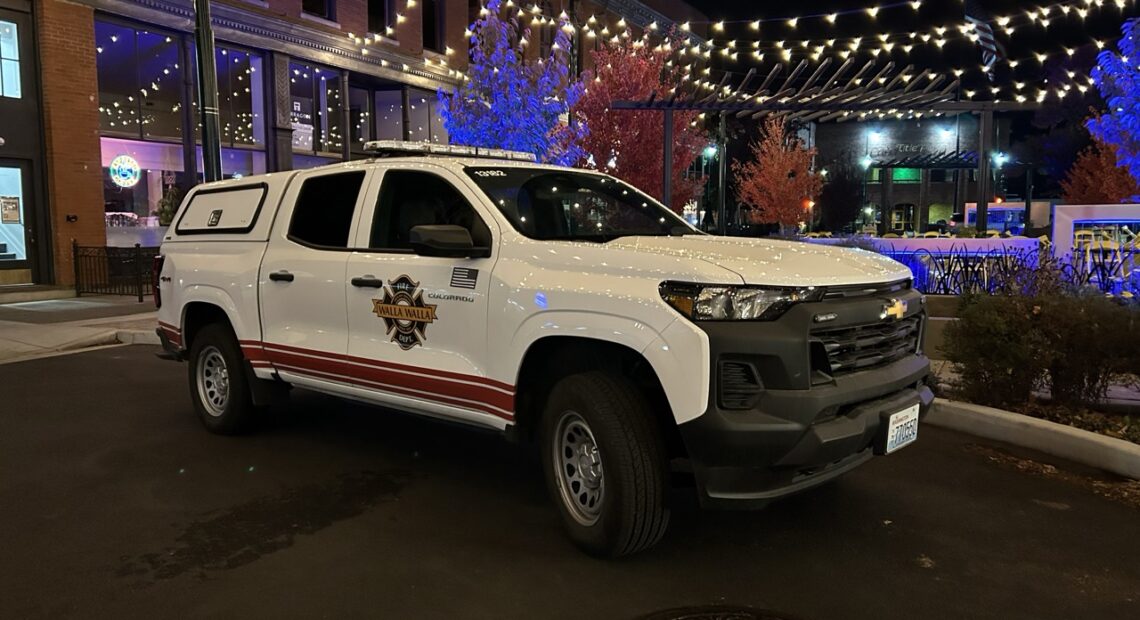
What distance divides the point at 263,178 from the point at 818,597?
4.96m

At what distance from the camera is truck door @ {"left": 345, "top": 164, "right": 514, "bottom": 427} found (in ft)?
14.5

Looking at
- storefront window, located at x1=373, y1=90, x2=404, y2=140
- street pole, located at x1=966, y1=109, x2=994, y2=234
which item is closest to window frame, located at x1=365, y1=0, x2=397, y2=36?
storefront window, located at x1=373, y1=90, x2=404, y2=140

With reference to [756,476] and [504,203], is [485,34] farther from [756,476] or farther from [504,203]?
Answer: [756,476]

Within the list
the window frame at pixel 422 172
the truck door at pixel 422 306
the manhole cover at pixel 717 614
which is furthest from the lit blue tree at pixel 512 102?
the manhole cover at pixel 717 614

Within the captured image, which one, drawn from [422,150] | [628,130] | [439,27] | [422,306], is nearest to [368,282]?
[422,306]

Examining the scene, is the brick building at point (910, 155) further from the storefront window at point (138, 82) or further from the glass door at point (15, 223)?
the glass door at point (15, 223)

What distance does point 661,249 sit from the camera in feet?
13.4

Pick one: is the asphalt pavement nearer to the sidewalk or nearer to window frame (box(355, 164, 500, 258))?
window frame (box(355, 164, 500, 258))

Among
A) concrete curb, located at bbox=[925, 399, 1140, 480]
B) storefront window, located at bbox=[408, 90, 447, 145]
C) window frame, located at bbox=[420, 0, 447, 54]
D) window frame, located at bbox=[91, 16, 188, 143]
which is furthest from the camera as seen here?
window frame, located at bbox=[420, 0, 447, 54]

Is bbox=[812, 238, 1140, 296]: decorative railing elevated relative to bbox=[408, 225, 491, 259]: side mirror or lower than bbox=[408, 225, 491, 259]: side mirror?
lower

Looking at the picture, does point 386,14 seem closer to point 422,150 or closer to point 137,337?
point 137,337

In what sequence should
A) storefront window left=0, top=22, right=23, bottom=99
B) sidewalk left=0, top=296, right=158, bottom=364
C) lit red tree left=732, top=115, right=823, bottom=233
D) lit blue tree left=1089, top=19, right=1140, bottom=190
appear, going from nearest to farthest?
sidewalk left=0, top=296, right=158, bottom=364
lit blue tree left=1089, top=19, right=1140, bottom=190
storefront window left=0, top=22, right=23, bottom=99
lit red tree left=732, top=115, right=823, bottom=233

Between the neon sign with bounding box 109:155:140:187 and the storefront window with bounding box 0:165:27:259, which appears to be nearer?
the storefront window with bounding box 0:165:27:259

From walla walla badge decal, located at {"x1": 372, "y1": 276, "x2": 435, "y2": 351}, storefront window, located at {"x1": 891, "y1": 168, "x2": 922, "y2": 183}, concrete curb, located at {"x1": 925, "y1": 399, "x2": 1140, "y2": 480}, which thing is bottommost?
concrete curb, located at {"x1": 925, "y1": 399, "x2": 1140, "y2": 480}
